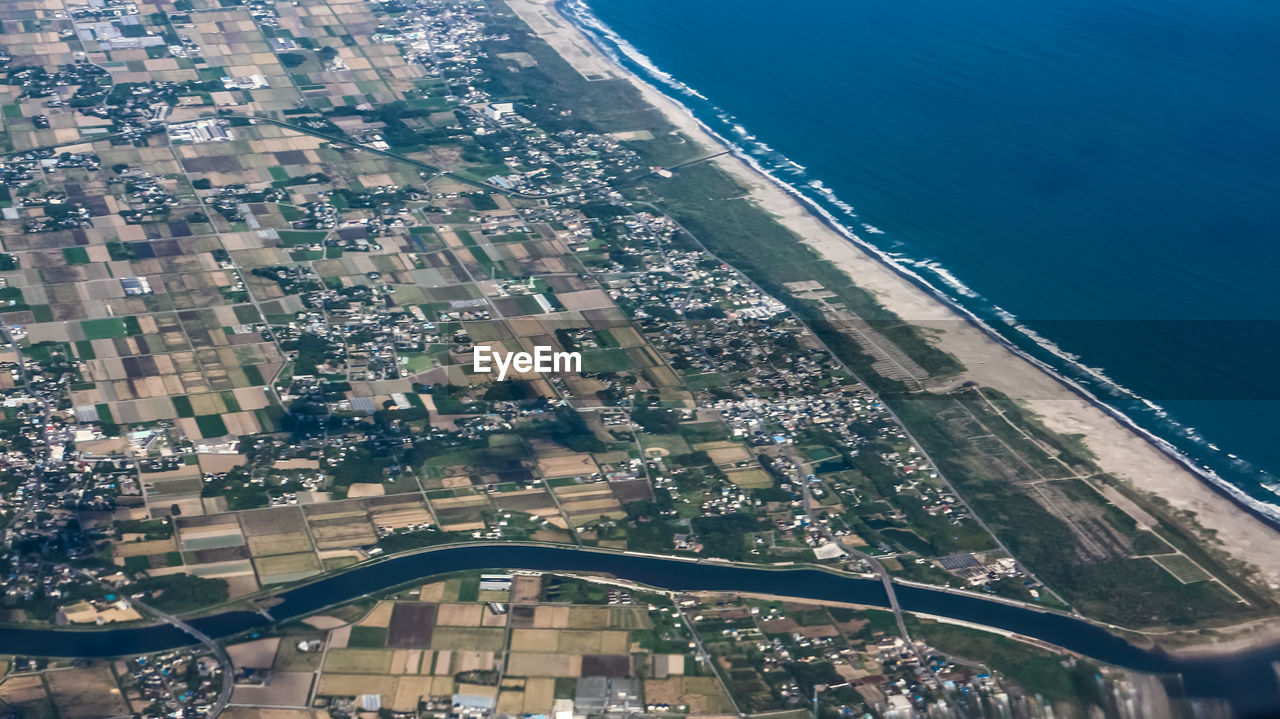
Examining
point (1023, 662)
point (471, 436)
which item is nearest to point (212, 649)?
point (471, 436)

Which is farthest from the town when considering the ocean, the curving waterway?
the ocean

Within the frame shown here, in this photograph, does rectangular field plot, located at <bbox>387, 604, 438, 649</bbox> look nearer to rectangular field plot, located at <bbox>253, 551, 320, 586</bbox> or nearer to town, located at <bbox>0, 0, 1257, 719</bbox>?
town, located at <bbox>0, 0, 1257, 719</bbox>

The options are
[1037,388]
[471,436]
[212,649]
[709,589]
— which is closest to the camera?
[212,649]

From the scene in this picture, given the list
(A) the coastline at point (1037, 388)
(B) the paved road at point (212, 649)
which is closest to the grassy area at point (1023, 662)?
(A) the coastline at point (1037, 388)

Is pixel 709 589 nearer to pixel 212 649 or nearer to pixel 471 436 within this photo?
pixel 471 436

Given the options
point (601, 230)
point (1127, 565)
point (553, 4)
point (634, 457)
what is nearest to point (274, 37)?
point (553, 4)

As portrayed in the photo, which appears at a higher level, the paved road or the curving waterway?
the curving waterway

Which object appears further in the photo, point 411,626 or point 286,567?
point 286,567
